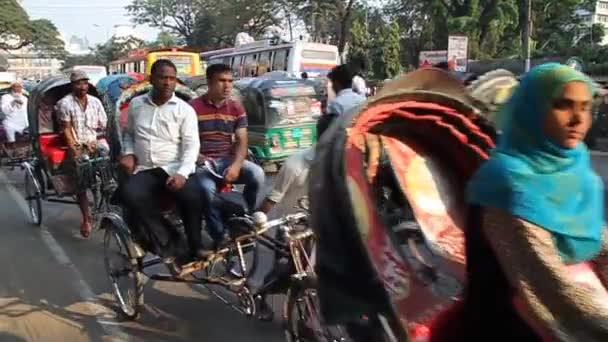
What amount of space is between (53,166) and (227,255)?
3927mm

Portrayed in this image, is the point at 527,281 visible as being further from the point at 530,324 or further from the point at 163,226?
the point at 163,226

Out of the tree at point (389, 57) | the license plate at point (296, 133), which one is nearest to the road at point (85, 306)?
the license plate at point (296, 133)

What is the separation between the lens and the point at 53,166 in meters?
7.66

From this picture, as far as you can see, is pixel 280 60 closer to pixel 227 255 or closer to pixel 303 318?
pixel 227 255

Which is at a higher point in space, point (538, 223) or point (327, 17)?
point (327, 17)

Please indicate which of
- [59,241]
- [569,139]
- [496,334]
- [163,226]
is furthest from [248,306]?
[59,241]

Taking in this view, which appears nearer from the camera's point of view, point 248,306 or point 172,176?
point 248,306

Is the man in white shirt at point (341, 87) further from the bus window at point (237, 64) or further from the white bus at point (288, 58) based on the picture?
the bus window at point (237, 64)

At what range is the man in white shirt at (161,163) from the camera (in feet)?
14.7

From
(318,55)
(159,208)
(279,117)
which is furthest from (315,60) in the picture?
(159,208)

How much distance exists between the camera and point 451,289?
8.72 ft

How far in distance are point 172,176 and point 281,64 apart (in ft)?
59.4

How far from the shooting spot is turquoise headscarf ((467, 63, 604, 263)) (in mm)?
1771

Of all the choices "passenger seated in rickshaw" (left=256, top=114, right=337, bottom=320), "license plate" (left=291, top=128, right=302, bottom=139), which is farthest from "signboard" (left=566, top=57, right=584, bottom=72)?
"license plate" (left=291, top=128, right=302, bottom=139)
